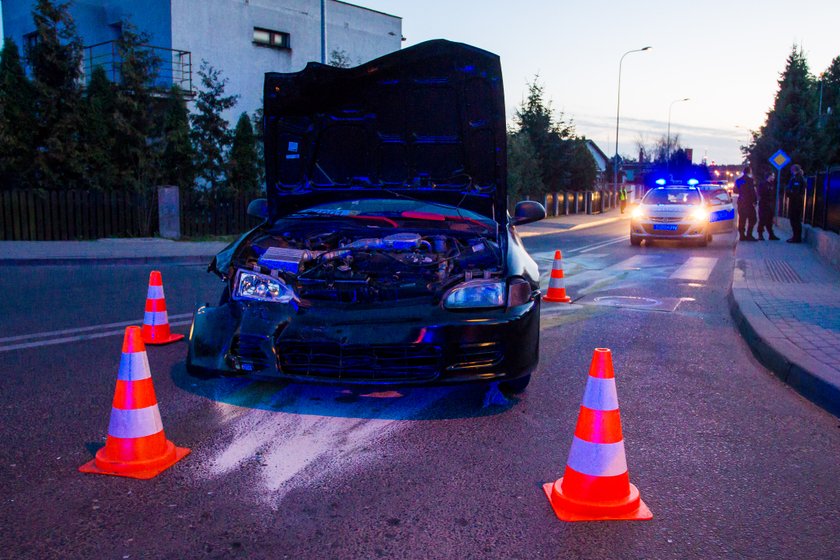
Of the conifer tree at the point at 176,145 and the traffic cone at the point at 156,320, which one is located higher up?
the conifer tree at the point at 176,145

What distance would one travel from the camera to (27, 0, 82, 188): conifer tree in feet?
59.7

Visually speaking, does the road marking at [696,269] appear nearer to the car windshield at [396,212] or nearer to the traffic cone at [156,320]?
the car windshield at [396,212]

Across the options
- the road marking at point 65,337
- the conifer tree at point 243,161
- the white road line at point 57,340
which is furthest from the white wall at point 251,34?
the white road line at point 57,340

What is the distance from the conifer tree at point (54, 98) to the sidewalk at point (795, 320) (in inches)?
622

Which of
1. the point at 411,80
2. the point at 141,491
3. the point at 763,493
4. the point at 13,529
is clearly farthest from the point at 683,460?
the point at 411,80

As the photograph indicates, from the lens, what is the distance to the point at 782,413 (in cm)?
476

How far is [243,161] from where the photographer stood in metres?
22.4

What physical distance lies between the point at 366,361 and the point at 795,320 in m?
5.03

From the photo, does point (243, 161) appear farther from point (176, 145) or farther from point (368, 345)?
point (368, 345)

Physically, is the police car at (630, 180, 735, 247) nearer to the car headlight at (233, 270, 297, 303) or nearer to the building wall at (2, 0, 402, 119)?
the building wall at (2, 0, 402, 119)

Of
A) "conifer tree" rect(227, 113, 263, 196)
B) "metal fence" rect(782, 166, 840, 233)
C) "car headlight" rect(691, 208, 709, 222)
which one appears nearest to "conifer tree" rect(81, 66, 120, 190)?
"conifer tree" rect(227, 113, 263, 196)

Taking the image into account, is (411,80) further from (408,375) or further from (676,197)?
(676,197)

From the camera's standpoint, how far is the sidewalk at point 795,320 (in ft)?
17.1

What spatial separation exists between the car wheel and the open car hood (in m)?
1.59
